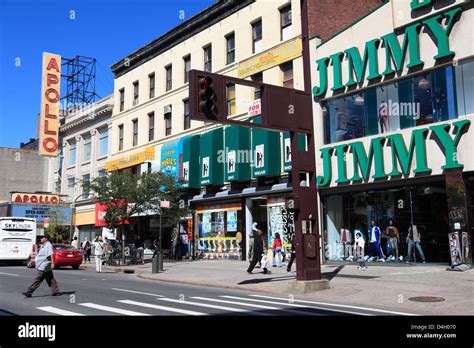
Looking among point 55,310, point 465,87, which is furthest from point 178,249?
point 55,310

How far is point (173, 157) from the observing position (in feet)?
106

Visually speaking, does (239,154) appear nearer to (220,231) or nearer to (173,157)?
(220,231)

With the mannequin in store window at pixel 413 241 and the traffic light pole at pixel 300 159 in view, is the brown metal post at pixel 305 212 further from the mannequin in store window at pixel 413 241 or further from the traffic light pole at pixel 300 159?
the mannequin in store window at pixel 413 241

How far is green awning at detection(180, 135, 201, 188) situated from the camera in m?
30.3

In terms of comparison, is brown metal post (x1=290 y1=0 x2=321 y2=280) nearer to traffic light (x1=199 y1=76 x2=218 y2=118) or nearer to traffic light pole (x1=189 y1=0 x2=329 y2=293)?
traffic light pole (x1=189 y1=0 x2=329 y2=293)

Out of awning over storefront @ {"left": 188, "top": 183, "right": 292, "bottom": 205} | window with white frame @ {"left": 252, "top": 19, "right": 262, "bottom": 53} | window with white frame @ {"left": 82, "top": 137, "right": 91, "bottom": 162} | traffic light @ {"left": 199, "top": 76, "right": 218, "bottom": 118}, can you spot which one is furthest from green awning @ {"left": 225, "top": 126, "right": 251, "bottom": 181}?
window with white frame @ {"left": 82, "top": 137, "right": 91, "bottom": 162}

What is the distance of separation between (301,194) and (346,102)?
10057 mm

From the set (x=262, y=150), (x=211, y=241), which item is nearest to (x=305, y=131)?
(x=262, y=150)

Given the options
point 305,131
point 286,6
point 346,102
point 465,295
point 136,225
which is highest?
point 286,6

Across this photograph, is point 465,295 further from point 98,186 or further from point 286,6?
point 98,186

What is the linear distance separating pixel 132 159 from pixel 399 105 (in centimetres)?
2251

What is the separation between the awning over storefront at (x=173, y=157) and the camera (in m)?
31.5

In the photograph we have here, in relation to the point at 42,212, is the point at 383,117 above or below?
above
